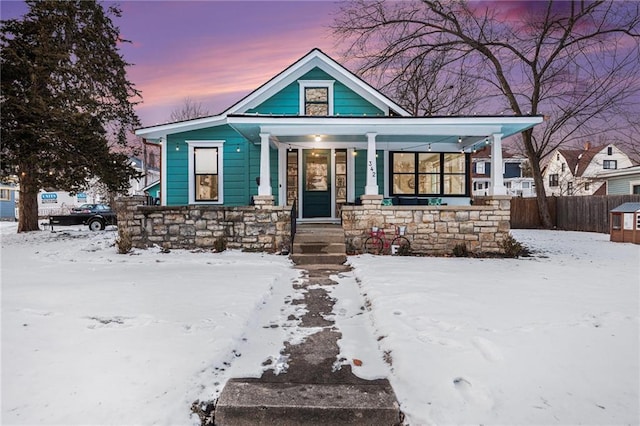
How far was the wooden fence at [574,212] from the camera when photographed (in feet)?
50.6

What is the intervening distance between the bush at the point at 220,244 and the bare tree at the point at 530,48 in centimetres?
1126

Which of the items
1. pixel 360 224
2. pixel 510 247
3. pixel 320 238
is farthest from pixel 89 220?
pixel 510 247

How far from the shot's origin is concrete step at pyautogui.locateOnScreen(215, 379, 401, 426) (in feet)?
7.13

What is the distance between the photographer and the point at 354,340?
3340 millimetres

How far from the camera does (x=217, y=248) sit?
8289 mm

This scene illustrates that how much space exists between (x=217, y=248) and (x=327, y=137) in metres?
4.69

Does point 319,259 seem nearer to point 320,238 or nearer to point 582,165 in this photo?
point 320,238

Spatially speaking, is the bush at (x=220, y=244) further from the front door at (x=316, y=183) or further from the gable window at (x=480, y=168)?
the gable window at (x=480, y=168)

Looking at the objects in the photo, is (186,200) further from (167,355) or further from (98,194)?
(98,194)

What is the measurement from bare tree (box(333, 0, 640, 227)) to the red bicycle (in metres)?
10.5

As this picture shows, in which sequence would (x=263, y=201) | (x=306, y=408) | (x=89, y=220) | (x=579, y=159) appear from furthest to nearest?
1. (x=579, y=159)
2. (x=89, y=220)
3. (x=263, y=201)
4. (x=306, y=408)

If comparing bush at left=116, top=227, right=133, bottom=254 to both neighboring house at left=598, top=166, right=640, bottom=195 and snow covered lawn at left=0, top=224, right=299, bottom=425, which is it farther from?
neighboring house at left=598, top=166, right=640, bottom=195

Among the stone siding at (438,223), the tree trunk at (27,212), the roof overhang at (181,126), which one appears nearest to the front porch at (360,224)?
the stone siding at (438,223)

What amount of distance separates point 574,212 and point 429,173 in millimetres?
10943
